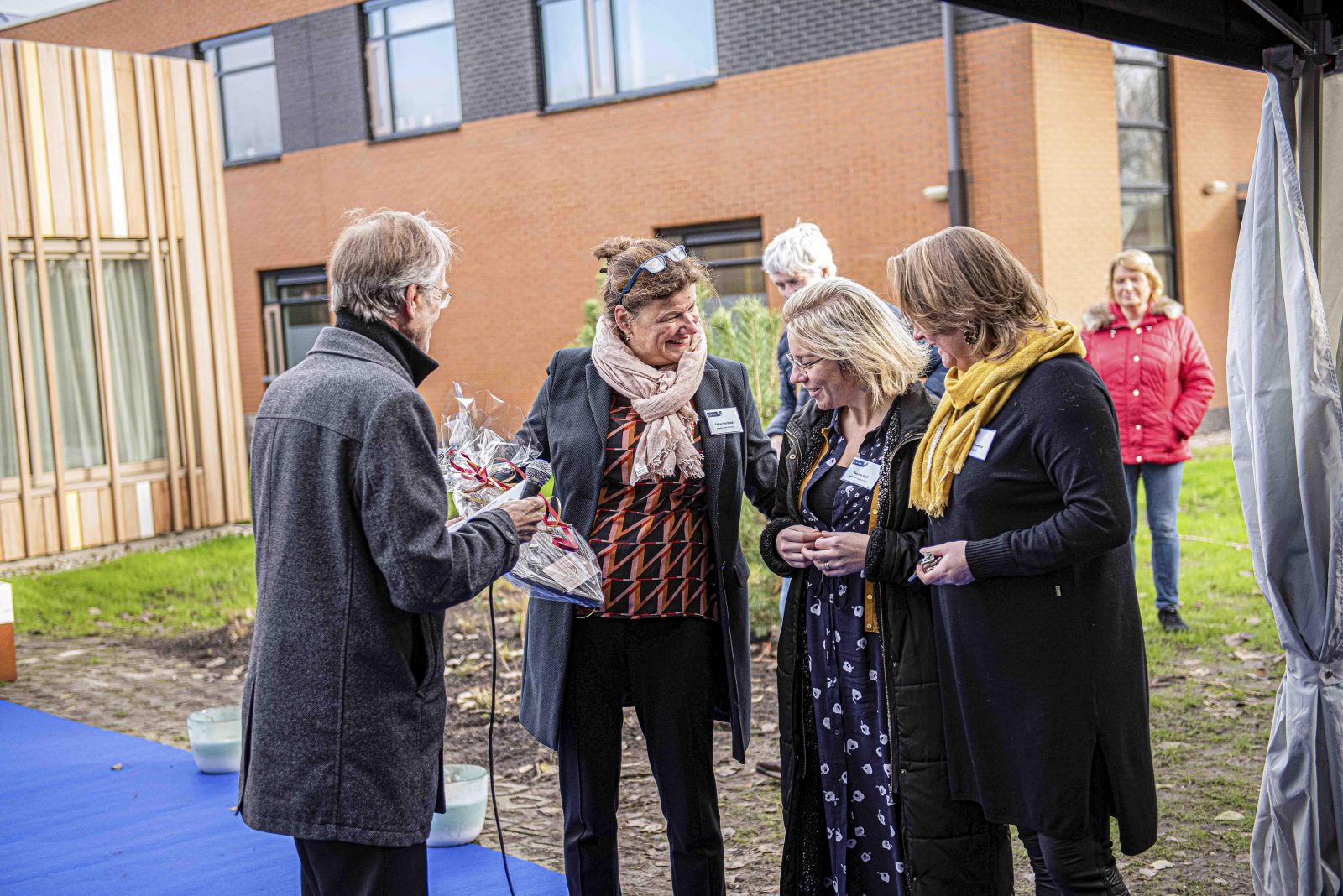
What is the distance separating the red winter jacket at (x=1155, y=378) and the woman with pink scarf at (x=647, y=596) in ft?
12.7

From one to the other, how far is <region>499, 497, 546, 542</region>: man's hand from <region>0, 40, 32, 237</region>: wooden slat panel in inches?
369

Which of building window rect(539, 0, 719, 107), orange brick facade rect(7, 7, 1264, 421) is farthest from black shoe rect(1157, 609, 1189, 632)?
building window rect(539, 0, 719, 107)

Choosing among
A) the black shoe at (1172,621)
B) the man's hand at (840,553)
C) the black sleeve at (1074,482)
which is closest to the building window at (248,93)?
the black shoe at (1172,621)

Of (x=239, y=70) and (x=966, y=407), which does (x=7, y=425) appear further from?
(x=239, y=70)

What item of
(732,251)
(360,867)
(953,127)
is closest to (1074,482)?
(360,867)

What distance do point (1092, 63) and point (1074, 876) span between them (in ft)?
40.8

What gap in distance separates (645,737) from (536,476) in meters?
0.73

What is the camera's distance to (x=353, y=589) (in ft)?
7.86

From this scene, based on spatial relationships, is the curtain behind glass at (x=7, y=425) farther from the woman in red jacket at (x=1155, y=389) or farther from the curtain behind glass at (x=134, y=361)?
the woman in red jacket at (x=1155, y=389)

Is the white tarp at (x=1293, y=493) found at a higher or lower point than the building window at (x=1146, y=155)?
lower

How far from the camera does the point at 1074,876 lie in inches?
104

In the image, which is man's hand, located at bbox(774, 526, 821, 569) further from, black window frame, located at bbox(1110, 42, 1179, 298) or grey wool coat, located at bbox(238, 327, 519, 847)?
black window frame, located at bbox(1110, 42, 1179, 298)

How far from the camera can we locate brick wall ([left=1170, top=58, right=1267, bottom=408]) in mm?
14805

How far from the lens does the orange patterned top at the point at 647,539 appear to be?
312 centimetres
